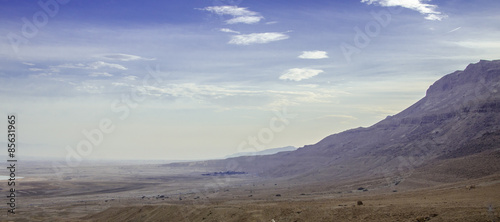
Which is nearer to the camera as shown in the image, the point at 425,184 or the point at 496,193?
the point at 496,193

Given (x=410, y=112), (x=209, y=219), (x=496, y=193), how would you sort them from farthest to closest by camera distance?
(x=410, y=112) < (x=209, y=219) < (x=496, y=193)

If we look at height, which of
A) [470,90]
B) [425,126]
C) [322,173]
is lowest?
[322,173]

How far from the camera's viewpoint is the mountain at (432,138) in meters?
92.1

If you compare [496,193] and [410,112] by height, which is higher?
[410,112]

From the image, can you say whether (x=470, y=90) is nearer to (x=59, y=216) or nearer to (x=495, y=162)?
(x=495, y=162)

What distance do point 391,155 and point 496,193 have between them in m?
84.4

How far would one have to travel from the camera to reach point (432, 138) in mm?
116188

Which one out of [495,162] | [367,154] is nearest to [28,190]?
[367,154]

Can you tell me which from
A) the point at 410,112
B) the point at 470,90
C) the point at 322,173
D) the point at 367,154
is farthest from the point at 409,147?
the point at 410,112

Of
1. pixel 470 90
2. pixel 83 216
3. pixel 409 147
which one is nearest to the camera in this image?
pixel 83 216

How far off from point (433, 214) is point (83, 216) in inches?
2210

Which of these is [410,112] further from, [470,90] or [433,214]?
[433,214]

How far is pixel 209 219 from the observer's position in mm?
41312

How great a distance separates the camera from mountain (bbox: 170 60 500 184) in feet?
302
